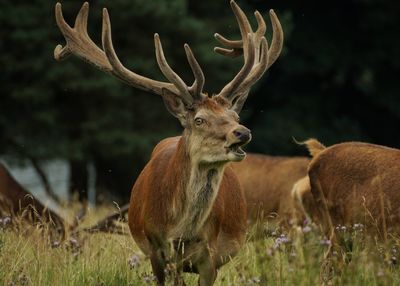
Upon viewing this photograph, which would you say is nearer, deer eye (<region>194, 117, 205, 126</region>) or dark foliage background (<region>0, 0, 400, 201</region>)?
deer eye (<region>194, 117, 205, 126</region>)

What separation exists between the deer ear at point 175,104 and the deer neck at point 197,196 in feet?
1.06

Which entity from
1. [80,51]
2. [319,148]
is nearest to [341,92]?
[319,148]

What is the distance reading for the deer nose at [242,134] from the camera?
5.58m

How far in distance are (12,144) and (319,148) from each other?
9.91 metres

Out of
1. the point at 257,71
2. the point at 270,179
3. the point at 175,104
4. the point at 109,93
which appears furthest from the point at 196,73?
the point at 109,93

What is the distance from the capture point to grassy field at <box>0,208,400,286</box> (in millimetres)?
4789

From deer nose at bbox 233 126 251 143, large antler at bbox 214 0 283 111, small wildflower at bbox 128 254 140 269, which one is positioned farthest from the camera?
large antler at bbox 214 0 283 111

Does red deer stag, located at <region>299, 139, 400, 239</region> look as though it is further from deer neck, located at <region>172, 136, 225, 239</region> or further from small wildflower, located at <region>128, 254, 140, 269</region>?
small wildflower, located at <region>128, 254, 140, 269</region>

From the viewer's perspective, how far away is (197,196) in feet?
19.4

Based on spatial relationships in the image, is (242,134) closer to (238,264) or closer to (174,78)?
(174,78)

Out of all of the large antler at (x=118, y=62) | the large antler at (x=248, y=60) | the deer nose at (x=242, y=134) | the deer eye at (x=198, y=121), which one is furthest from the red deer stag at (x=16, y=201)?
the deer nose at (x=242, y=134)

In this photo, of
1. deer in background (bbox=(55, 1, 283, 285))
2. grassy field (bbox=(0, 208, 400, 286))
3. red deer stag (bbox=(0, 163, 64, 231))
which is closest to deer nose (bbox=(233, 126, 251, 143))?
deer in background (bbox=(55, 1, 283, 285))

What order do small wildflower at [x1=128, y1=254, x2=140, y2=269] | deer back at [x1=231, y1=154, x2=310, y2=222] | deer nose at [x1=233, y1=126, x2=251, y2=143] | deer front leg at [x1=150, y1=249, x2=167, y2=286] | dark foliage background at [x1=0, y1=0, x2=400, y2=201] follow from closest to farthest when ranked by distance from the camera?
small wildflower at [x1=128, y1=254, x2=140, y2=269]
deer nose at [x1=233, y1=126, x2=251, y2=143]
deer front leg at [x1=150, y1=249, x2=167, y2=286]
deer back at [x1=231, y1=154, x2=310, y2=222]
dark foliage background at [x1=0, y1=0, x2=400, y2=201]

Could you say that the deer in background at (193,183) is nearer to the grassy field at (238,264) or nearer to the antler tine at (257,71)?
the antler tine at (257,71)
